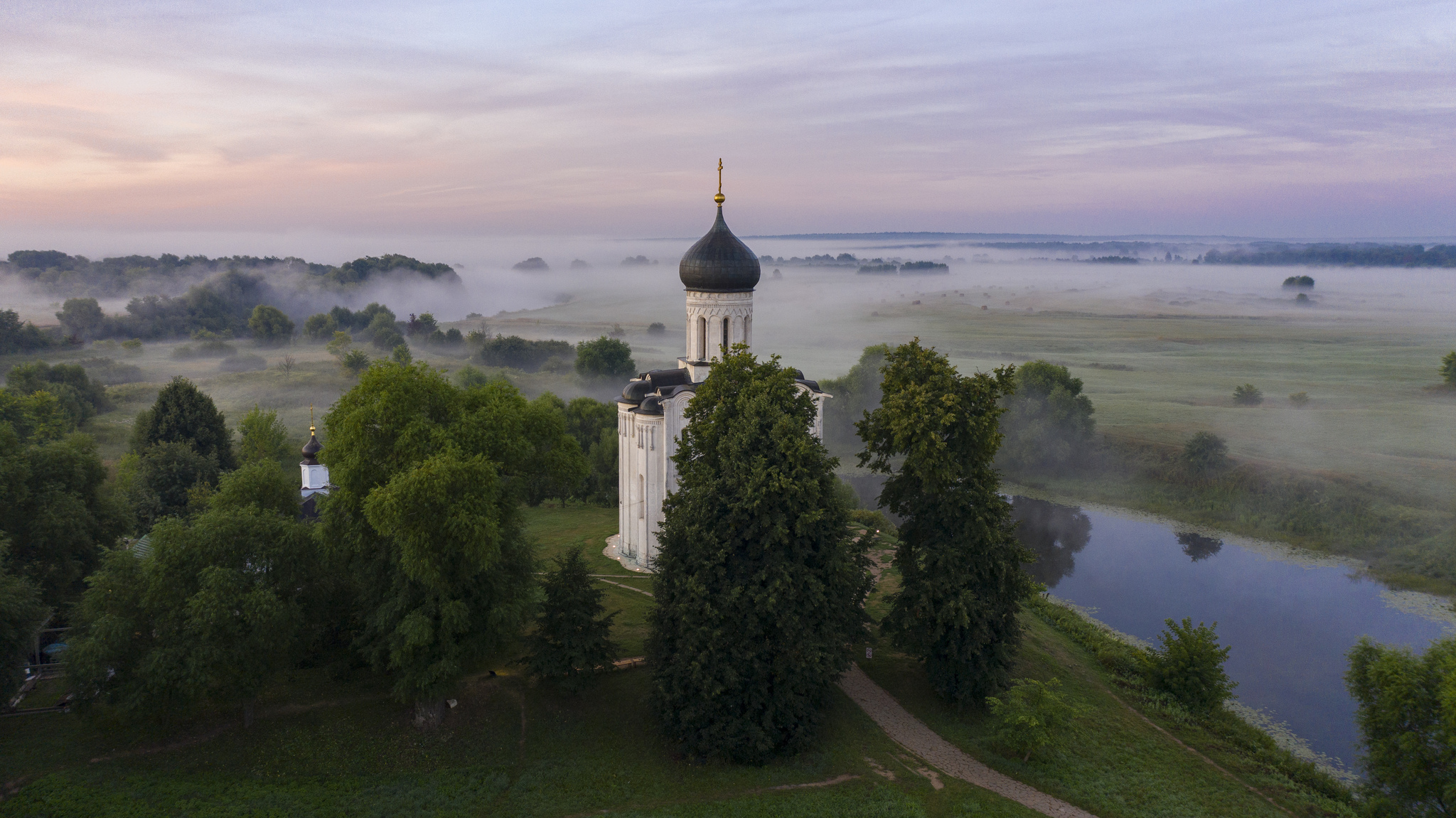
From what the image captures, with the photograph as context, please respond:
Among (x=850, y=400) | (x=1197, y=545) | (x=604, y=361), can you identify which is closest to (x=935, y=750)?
(x=1197, y=545)

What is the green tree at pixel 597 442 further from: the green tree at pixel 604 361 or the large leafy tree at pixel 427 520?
the large leafy tree at pixel 427 520

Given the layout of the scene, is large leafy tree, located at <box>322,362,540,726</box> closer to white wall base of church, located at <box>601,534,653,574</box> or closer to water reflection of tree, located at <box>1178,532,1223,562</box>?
white wall base of church, located at <box>601,534,653,574</box>

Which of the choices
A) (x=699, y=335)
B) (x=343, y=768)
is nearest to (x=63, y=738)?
(x=343, y=768)

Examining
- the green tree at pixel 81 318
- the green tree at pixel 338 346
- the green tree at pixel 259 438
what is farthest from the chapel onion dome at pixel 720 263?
the green tree at pixel 81 318

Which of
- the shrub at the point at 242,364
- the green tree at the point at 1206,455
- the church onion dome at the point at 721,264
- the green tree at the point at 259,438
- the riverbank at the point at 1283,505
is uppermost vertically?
the church onion dome at the point at 721,264

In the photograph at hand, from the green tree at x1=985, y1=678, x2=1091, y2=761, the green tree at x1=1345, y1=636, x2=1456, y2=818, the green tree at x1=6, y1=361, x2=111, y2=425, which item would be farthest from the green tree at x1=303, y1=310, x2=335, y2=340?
the green tree at x1=1345, y1=636, x2=1456, y2=818

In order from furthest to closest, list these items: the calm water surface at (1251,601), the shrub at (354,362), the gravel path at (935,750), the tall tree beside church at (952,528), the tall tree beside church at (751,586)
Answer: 1. the shrub at (354,362)
2. the calm water surface at (1251,601)
3. the tall tree beside church at (952,528)
4. the tall tree beside church at (751,586)
5. the gravel path at (935,750)
